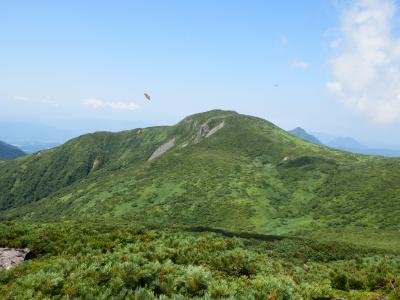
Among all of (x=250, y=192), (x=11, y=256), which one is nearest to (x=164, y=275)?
(x=11, y=256)

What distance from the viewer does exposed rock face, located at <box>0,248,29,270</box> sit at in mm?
18828

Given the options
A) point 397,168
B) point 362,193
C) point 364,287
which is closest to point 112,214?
point 362,193

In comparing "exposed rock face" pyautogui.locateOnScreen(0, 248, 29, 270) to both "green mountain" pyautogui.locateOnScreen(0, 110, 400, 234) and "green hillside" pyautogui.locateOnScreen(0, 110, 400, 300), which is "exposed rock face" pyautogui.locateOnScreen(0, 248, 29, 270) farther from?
"green mountain" pyautogui.locateOnScreen(0, 110, 400, 234)

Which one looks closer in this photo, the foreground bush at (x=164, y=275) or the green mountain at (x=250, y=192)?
the foreground bush at (x=164, y=275)

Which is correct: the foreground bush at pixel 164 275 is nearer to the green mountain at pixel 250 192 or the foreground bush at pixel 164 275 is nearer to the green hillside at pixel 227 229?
the green hillside at pixel 227 229

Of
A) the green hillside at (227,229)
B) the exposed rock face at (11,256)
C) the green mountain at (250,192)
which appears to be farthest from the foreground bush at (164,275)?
the green mountain at (250,192)

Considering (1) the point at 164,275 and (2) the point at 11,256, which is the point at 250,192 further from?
(1) the point at 164,275

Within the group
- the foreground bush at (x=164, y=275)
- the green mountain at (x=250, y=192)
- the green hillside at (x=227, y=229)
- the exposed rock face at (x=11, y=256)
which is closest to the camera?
the foreground bush at (x=164, y=275)

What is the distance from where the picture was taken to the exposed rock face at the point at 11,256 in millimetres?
18828

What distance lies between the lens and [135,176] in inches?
5876

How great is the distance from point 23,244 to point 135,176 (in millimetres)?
127329

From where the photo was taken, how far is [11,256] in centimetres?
2006

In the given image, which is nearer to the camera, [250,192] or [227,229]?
[227,229]

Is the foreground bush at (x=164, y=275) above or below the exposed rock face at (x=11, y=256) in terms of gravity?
above
